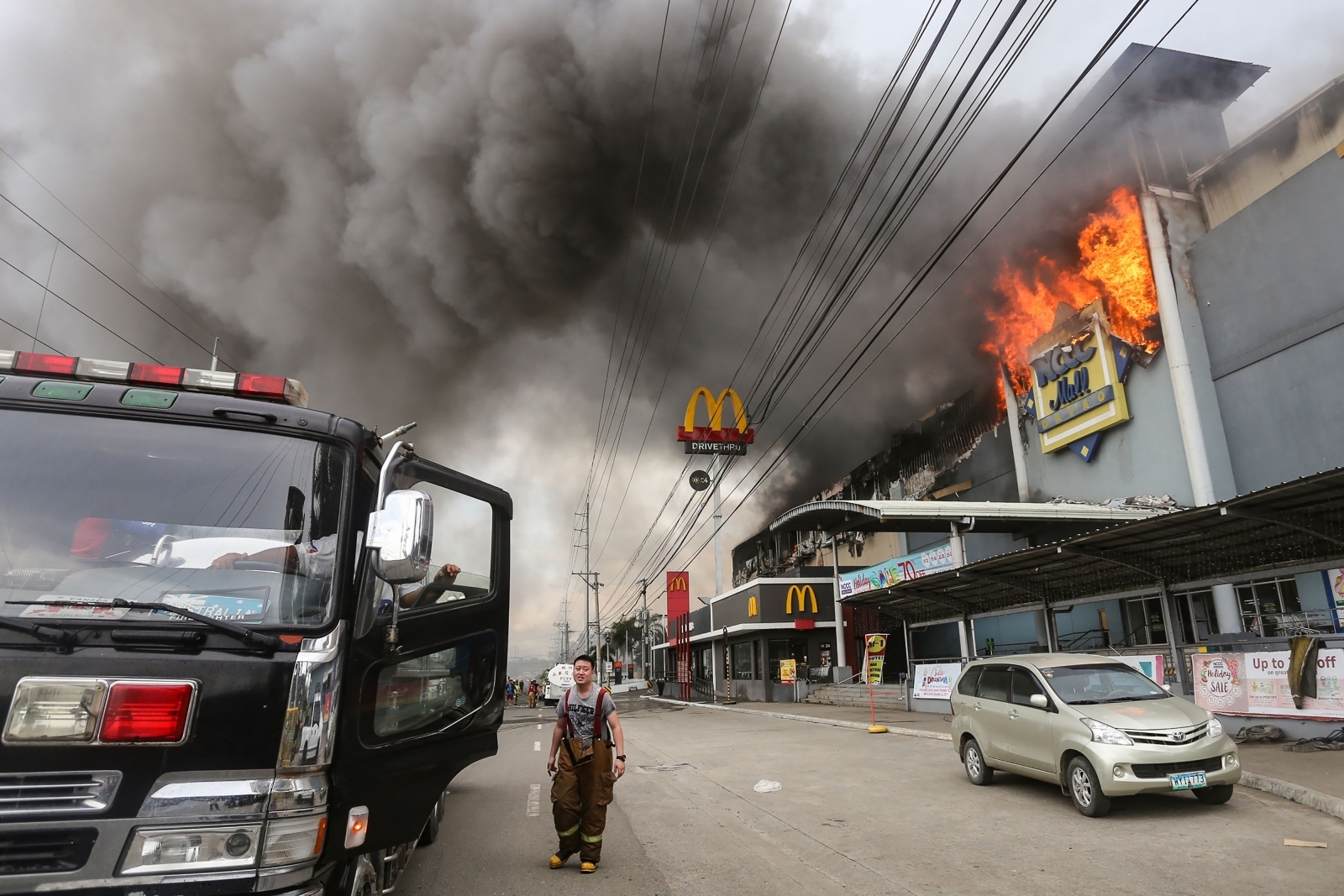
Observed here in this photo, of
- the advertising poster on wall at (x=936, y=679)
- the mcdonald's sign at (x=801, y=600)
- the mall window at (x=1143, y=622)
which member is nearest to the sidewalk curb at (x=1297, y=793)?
the advertising poster on wall at (x=936, y=679)

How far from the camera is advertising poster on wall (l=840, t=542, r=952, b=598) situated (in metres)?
20.8

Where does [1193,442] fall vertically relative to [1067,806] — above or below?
above

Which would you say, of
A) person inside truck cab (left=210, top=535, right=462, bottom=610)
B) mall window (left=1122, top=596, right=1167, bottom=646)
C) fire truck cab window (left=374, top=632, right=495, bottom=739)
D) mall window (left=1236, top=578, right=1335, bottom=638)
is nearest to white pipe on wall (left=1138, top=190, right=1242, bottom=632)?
mall window (left=1236, top=578, right=1335, bottom=638)

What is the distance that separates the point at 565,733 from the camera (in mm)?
5691

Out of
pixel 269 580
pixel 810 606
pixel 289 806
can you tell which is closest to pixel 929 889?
pixel 289 806

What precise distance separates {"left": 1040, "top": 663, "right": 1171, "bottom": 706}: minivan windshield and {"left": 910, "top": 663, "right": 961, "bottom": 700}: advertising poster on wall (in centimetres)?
1125

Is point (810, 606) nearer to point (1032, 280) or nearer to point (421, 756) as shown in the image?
point (1032, 280)

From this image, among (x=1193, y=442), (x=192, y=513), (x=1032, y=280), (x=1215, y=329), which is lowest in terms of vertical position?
(x=192, y=513)

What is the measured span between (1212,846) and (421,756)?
5822 mm

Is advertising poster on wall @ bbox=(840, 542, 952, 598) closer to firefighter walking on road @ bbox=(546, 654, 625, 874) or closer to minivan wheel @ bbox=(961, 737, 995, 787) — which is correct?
minivan wheel @ bbox=(961, 737, 995, 787)

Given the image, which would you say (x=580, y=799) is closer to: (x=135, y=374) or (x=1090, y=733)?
(x=135, y=374)

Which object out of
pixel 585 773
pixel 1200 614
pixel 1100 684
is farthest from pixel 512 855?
pixel 1200 614

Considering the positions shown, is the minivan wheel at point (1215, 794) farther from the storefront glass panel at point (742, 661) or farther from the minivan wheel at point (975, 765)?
the storefront glass panel at point (742, 661)

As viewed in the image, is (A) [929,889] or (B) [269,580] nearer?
(B) [269,580]
